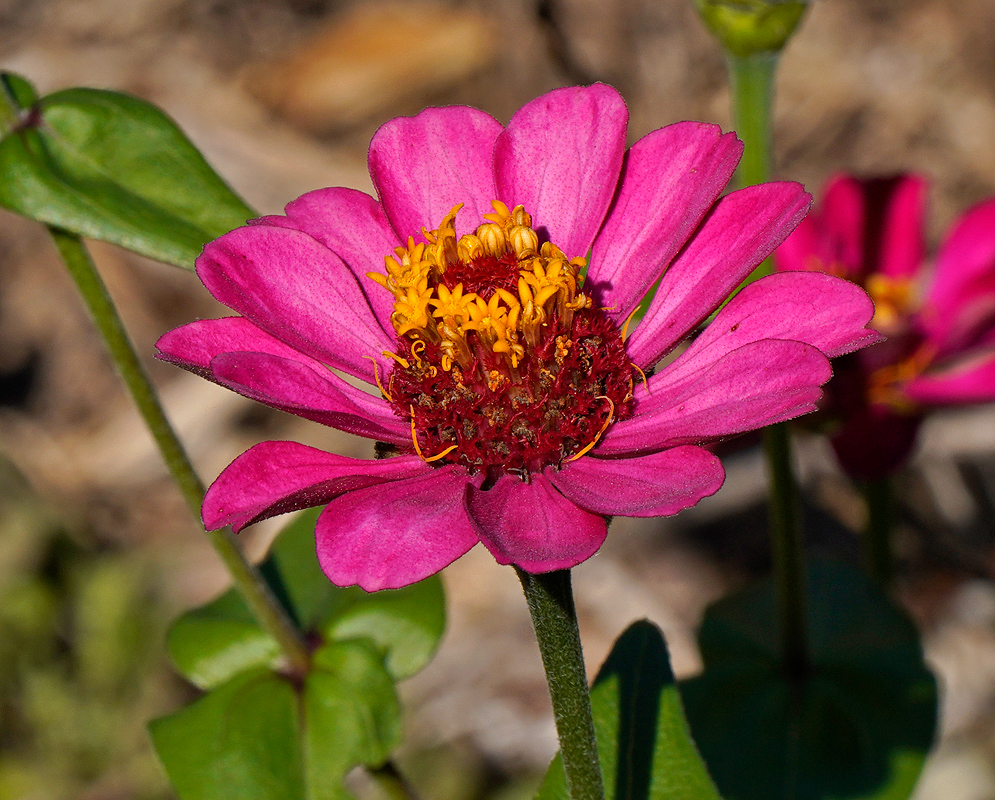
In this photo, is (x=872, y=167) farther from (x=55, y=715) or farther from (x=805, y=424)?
(x=55, y=715)

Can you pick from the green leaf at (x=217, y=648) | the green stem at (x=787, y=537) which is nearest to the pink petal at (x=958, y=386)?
the green stem at (x=787, y=537)

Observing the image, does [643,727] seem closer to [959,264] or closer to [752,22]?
[752,22]

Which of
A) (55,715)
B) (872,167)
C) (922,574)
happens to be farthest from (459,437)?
(872,167)

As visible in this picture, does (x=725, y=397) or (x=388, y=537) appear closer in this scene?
(x=388, y=537)

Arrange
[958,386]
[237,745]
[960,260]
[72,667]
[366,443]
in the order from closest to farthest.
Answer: [237,745]
[958,386]
[960,260]
[72,667]
[366,443]

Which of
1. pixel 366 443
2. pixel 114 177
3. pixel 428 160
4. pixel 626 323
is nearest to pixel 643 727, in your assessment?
pixel 626 323

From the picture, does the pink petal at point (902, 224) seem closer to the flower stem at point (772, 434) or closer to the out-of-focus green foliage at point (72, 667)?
the flower stem at point (772, 434)

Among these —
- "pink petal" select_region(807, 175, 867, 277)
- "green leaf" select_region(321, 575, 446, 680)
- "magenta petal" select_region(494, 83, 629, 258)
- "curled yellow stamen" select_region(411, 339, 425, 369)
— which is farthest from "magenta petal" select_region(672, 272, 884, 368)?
"pink petal" select_region(807, 175, 867, 277)
